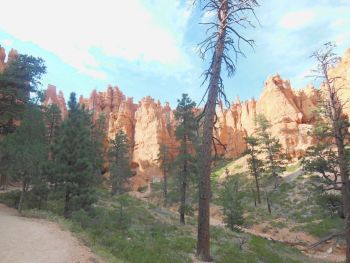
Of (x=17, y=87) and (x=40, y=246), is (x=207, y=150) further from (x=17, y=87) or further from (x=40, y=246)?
(x=17, y=87)

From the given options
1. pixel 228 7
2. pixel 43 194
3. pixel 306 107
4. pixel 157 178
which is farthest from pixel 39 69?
pixel 306 107

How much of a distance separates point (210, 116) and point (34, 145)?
15486 millimetres

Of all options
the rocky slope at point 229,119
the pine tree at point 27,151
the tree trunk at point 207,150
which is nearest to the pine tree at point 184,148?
the pine tree at point 27,151

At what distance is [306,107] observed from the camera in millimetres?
67000

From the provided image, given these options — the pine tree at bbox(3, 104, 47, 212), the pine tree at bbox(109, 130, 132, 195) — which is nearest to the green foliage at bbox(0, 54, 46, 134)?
the pine tree at bbox(3, 104, 47, 212)

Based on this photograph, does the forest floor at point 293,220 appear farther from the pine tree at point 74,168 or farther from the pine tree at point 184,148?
the pine tree at point 74,168

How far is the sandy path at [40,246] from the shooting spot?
9.38 meters

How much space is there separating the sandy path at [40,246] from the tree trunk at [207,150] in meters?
3.38

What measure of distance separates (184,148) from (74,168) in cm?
992

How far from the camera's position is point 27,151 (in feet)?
69.8

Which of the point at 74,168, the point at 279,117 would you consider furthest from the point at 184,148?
the point at 279,117

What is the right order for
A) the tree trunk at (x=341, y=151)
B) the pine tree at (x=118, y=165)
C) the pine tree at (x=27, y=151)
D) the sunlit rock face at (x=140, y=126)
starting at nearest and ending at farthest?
the tree trunk at (x=341, y=151) → the pine tree at (x=27, y=151) → the pine tree at (x=118, y=165) → the sunlit rock face at (x=140, y=126)

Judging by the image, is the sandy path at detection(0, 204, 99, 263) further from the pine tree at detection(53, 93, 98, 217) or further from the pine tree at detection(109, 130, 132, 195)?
the pine tree at detection(109, 130, 132, 195)

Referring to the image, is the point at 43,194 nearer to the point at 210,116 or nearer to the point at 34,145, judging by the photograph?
the point at 34,145
